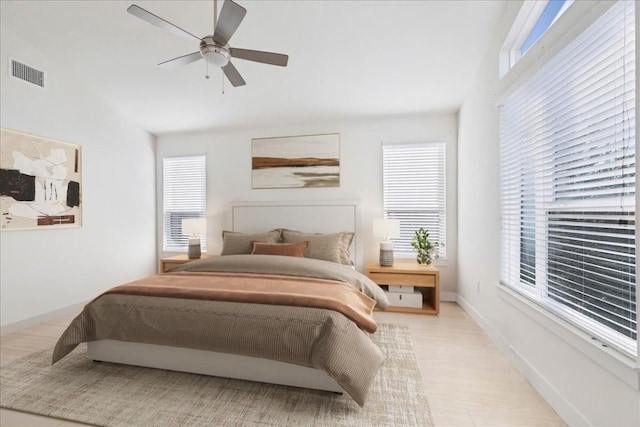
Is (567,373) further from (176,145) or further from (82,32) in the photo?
(176,145)

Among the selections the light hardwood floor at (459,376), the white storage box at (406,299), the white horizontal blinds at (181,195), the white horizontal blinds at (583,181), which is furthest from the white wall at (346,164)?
the white horizontal blinds at (583,181)

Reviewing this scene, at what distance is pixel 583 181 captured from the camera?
152 centimetres

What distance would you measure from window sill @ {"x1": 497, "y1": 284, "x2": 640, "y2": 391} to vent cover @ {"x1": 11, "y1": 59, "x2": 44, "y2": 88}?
4.98 meters

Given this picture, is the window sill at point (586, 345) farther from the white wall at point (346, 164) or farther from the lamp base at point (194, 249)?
the lamp base at point (194, 249)

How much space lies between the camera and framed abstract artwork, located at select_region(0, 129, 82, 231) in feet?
9.03

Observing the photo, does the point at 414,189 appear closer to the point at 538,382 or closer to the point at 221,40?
the point at 538,382

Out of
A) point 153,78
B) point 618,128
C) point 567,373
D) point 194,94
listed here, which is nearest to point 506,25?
point 618,128

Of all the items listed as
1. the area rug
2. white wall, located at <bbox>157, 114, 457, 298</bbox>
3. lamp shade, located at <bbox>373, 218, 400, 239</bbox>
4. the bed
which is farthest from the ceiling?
the area rug

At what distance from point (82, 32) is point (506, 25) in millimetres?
3844

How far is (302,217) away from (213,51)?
94.9 inches

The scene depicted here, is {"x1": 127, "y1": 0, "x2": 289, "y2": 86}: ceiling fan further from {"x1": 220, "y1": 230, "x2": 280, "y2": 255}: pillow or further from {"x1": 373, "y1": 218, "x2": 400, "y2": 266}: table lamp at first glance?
{"x1": 373, "y1": 218, "x2": 400, "y2": 266}: table lamp

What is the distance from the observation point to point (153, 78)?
326cm

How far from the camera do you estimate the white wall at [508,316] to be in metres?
1.28

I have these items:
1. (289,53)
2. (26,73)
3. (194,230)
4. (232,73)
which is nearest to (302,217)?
(194,230)
